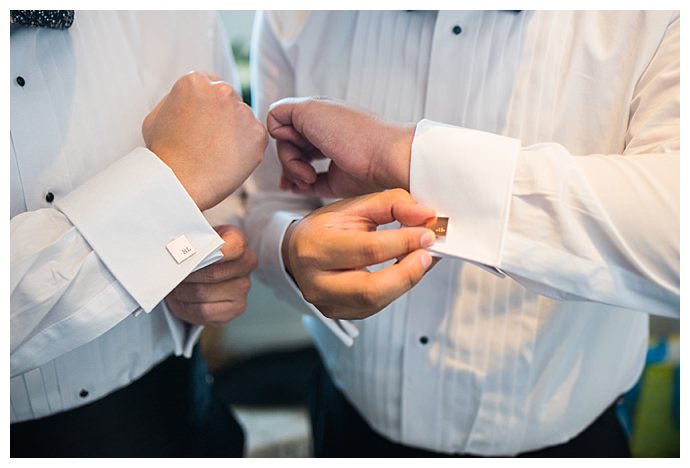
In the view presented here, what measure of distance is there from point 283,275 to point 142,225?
0.21m

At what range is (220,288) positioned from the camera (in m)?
0.80

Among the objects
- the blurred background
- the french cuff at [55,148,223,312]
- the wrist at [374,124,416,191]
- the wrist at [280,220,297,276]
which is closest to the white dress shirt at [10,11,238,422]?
the french cuff at [55,148,223,312]

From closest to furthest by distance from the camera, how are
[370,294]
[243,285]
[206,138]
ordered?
[370,294]
[206,138]
[243,285]

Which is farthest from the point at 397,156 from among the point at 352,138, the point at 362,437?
the point at 362,437

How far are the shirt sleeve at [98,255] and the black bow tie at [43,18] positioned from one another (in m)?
0.19

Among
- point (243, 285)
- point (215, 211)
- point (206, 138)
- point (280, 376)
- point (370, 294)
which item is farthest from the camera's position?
point (280, 376)

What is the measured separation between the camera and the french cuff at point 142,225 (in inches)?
26.1

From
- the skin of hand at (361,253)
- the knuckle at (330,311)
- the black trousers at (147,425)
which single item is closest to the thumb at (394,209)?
the skin of hand at (361,253)

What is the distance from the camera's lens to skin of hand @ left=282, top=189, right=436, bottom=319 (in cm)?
60

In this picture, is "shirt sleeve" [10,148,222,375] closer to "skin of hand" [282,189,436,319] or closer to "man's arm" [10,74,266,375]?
"man's arm" [10,74,266,375]

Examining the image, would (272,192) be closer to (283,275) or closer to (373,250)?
(283,275)

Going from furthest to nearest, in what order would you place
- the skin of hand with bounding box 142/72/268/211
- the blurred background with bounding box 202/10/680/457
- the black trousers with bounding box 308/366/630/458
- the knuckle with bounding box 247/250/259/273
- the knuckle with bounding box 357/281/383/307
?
the blurred background with bounding box 202/10/680/457 < the black trousers with bounding box 308/366/630/458 < the knuckle with bounding box 247/250/259/273 < the skin of hand with bounding box 142/72/268/211 < the knuckle with bounding box 357/281/383/307

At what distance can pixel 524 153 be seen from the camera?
63 centimetres

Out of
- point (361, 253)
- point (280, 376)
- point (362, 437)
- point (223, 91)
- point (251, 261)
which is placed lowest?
point (280, 376)
